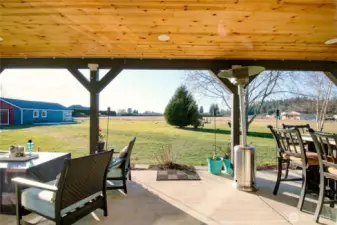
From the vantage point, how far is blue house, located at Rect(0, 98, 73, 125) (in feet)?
36.9

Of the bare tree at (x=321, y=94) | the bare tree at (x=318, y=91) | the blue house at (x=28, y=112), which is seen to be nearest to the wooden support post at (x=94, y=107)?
A: the bare tree at (x=318, y=91)

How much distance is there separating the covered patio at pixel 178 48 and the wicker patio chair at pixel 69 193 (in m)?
0.42

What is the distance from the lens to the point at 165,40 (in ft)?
10.6

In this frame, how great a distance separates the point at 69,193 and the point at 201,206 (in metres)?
1.66

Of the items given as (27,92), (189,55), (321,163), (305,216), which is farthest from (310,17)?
(27,92)

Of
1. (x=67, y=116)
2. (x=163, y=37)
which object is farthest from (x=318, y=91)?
→ (x=67, y=116)

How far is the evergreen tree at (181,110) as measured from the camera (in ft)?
35.6

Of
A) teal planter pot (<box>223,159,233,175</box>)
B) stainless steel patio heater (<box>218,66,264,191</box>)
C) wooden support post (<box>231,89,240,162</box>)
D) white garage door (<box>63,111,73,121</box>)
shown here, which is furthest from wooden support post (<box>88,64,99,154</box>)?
white garage door (<box>63,111,73,121</box>)

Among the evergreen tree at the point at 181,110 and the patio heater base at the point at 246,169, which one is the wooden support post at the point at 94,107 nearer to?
the patio heater base at the point at 246,169

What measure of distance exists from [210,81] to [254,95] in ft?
4.80

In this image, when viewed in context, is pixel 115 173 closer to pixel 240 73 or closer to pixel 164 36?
pixel 164 36

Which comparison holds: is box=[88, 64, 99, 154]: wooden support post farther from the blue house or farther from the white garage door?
the white garage door

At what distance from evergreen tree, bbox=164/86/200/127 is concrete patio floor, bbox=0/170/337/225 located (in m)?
7.35

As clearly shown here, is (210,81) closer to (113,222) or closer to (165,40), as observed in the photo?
(165,40)
